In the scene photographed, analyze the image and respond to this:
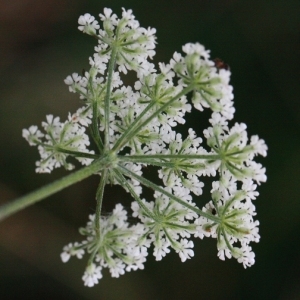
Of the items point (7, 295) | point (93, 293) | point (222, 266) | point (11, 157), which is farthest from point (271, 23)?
point (7, 295)

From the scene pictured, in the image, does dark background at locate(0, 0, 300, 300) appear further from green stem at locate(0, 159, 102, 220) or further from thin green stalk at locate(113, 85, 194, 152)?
green stem at locate(0, 159, 102, 220)

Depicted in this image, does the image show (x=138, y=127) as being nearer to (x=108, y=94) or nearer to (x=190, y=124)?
(x=108, y=94)

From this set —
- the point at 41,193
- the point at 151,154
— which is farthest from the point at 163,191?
the point at 41,193

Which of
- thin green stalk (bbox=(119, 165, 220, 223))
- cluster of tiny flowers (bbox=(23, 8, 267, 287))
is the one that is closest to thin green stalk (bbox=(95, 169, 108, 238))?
cluster of tiny flowers (bbox=(23, 8, 267, 287))

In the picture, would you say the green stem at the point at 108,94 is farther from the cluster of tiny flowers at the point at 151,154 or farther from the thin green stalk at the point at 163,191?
the thin green stalk at the point at 163,191

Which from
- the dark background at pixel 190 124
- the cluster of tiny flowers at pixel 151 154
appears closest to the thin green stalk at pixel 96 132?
the cluster of tiny flowers at pixel 151 154
